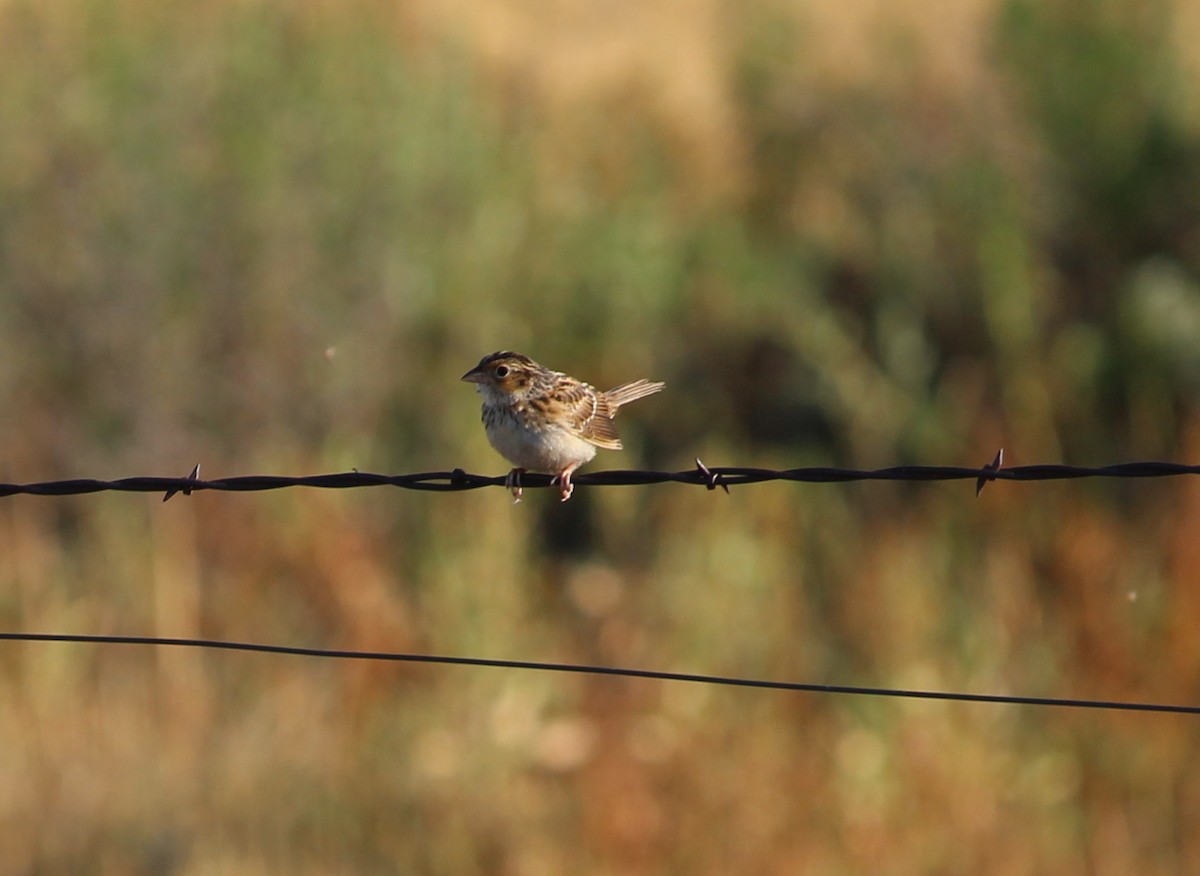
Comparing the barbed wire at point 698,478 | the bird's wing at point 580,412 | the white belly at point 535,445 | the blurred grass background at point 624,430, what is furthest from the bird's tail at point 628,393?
the barbed wire at point 698,478

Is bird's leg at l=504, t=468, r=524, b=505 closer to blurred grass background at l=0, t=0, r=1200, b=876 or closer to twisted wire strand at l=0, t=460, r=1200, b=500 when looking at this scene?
twisted wire strand at l=0, t=460, r=1200, b=500

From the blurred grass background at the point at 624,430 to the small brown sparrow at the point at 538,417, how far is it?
174 centimetres

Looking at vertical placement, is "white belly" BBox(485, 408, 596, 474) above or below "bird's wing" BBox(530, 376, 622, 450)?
below

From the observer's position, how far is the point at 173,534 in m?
9.98

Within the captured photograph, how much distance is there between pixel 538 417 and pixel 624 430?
6.20m

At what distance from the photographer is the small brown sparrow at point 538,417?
→ 6184mm

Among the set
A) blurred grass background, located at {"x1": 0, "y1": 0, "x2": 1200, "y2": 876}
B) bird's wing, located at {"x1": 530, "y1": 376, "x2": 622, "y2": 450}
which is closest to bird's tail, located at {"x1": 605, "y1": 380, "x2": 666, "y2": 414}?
bird's wing, located at {"x1": 530, "y1": 376, "x2": 622, "y2": 450}

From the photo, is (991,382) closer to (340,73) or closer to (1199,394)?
(1199,394)

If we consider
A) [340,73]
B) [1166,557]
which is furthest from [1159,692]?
[340,73]

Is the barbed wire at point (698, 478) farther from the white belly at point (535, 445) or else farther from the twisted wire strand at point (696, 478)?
the white belly at point (535, 445)

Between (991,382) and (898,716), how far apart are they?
4418 millimetres

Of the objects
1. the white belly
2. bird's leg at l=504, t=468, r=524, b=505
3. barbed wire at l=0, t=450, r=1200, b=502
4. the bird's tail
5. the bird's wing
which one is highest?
the bird's tail

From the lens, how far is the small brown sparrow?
20.3ft

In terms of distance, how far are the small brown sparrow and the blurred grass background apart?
1.74 meters
